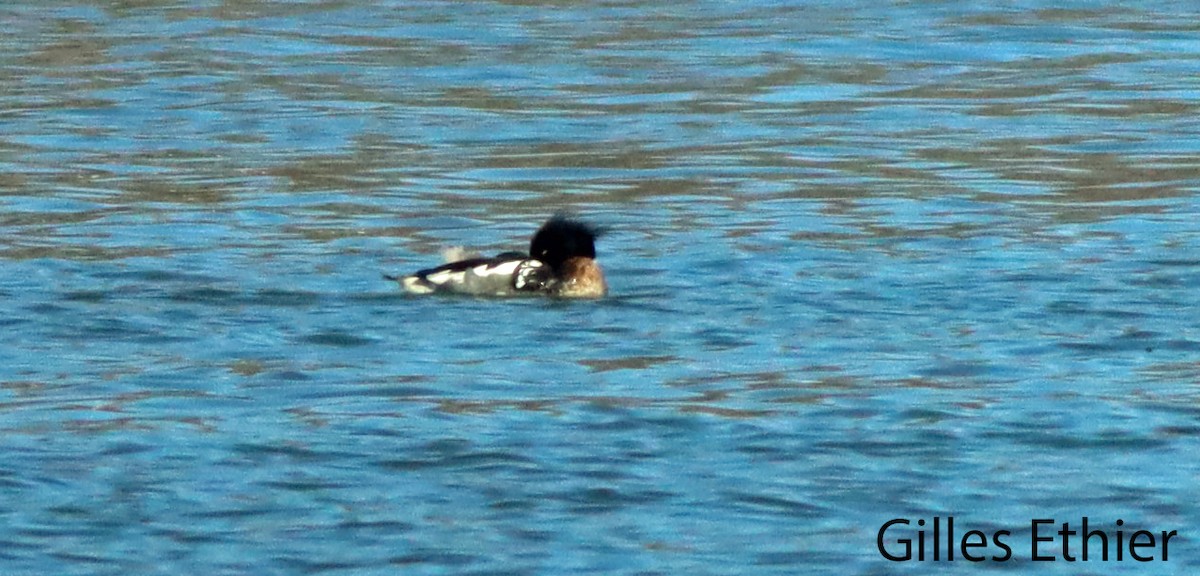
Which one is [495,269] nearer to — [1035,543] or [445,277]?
[445,277]

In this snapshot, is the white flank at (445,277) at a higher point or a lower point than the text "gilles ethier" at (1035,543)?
lower

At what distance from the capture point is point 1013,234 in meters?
13.9

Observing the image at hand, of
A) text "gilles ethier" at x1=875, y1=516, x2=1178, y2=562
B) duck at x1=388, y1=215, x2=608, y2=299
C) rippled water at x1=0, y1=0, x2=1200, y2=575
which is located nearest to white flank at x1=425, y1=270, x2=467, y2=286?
duck at x1=388, y1=215, x2=608, y2=299

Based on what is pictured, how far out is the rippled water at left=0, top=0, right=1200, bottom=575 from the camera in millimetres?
8344

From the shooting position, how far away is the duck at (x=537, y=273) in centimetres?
1227

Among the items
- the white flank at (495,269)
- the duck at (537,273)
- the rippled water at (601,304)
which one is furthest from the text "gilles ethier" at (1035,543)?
the white flank at (495,269)

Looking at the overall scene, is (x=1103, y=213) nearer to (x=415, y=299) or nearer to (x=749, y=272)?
(x=749, y=272)

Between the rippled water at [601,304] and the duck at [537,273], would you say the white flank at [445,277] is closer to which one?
the duck at [537,273]

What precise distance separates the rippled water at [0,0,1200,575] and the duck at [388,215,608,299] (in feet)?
0.56

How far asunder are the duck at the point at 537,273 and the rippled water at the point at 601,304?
6.7 inches

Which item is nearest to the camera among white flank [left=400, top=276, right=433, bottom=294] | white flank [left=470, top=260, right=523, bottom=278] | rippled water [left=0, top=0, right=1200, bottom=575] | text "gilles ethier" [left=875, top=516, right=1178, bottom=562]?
text "gilles ethier" [left=875, top=516, right=1178, bottom=562]

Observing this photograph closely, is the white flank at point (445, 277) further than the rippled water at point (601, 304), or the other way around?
the white flank at point (445, 277)

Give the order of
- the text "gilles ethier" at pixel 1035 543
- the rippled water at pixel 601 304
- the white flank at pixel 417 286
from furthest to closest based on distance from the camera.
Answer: the white flank at pixel 417 286, the rippled water at pixel 601 304, the text "gilles ethier" at pixel 1035 543

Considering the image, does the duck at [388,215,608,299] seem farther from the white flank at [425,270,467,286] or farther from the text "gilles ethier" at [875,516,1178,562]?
the text "gilles ethier" at [875,516,1178,562]
